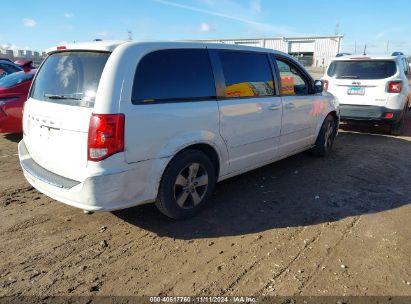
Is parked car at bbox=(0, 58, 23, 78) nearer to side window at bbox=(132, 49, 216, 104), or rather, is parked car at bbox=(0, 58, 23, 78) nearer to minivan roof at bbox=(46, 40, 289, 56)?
minivan roof at bbox=(46, 40, 289, 56)

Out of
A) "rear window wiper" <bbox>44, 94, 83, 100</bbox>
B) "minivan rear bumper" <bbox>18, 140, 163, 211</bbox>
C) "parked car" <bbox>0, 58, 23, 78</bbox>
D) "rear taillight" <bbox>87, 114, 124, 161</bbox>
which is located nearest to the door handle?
"minivan rear bumper" <bbox>18, 140, 163, 211</bbox>

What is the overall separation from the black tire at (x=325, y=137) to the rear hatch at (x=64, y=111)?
420cm

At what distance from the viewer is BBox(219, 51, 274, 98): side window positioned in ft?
13.8

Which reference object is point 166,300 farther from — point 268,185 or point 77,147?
point 268,185

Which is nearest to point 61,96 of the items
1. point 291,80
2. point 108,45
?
point 108,45

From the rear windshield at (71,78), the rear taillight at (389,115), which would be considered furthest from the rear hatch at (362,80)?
the rear windshield at (71,78)

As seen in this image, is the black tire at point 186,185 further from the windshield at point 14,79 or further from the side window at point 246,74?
the windshield at point 14,79

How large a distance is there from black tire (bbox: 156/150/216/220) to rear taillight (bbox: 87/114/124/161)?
68 cm

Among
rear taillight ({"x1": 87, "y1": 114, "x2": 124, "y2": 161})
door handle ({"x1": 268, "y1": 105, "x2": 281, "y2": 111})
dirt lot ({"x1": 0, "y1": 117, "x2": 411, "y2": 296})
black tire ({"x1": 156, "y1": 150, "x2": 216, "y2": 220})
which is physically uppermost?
door handle ({"x1": 268, "y1": 105, "x2": 281, "y2": 111})

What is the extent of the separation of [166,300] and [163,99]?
1.80 meters

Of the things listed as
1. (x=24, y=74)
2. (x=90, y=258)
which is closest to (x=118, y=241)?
(x=90, y=258)

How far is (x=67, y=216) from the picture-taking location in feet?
13.1

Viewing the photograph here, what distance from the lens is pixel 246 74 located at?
4.47 m

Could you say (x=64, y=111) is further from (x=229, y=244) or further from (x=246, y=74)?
(x=246, y=74)
